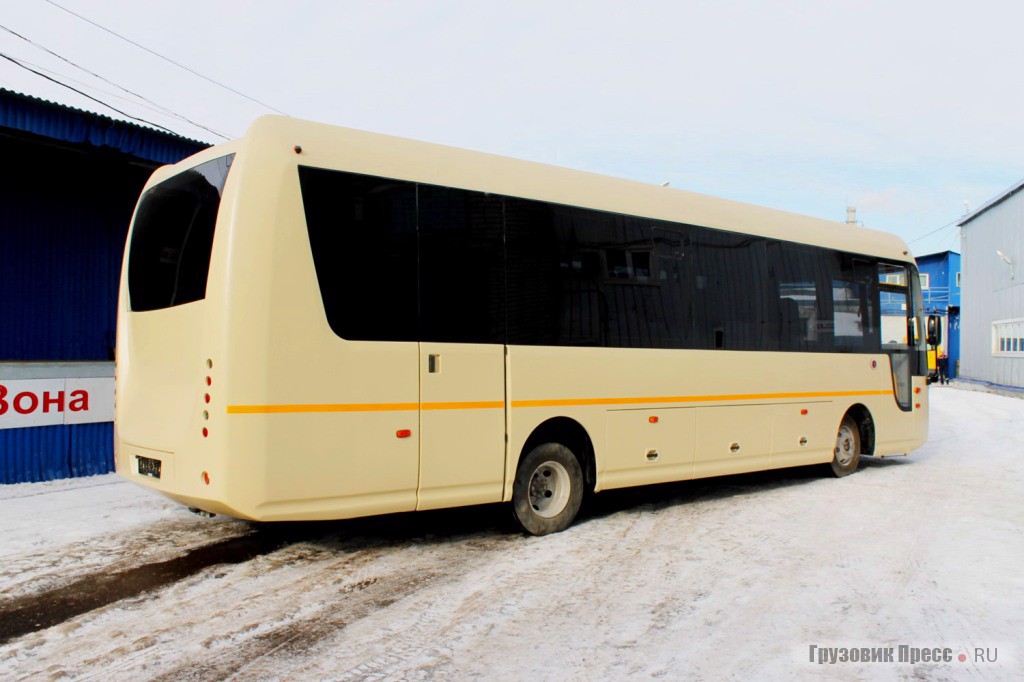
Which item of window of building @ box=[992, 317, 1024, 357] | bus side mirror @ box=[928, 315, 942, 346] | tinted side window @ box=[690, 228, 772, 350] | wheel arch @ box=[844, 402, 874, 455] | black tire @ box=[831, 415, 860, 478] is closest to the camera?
tinted side window @ box=[690, 228, 772, 350]

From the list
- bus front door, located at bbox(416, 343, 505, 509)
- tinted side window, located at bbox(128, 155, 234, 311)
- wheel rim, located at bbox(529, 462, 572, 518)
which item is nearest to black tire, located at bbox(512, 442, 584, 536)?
wheel rim, located at bbox(529, 462, 572, 518)

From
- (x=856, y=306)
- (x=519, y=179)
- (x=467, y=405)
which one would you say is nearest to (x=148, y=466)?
(x=467, y=405)

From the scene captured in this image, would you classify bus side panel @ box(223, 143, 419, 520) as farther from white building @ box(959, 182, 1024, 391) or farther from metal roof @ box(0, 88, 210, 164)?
white building @ box(959, 182, 1024, 391)

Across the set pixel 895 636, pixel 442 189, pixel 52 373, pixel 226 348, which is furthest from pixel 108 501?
pixel 895 636

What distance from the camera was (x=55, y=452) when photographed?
969 centimetres

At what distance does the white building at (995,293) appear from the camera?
31.7 meters

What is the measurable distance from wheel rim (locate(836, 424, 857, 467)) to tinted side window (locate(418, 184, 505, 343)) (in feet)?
20.4

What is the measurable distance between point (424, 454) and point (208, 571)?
1.76 meters

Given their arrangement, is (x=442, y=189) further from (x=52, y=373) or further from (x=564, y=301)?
(x=52, y=373)

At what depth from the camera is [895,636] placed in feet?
16.3

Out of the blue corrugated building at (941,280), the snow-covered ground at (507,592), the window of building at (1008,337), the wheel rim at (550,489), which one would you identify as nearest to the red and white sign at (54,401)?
the snow-covered ground at (507,592)

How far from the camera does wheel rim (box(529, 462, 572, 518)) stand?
754 cm

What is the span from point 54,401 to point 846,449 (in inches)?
388

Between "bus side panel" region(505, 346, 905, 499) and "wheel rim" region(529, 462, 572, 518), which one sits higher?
"bus side panel" region(505, 346, 905, 499)
